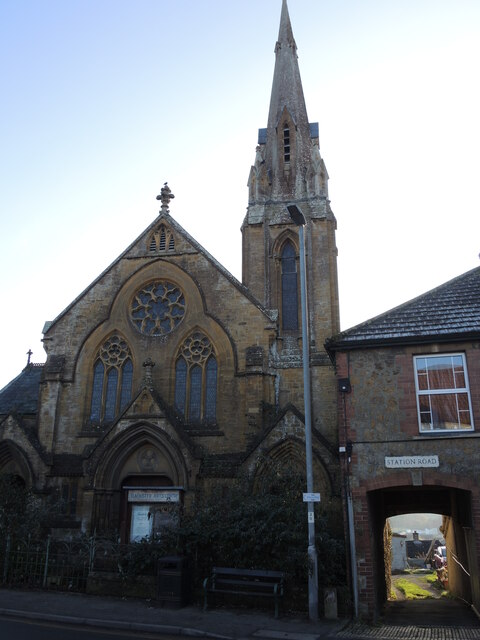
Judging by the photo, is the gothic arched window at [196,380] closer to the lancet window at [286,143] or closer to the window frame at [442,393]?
the window frame at [442,393]

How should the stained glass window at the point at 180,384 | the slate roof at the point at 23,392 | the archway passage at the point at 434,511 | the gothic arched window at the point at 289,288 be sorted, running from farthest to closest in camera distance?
the gothic arched window at the point at 289,288 < the slate roof at the point at 23,392 < the stained glass window at the point at 180,384 < the archway passage at the point at 434,511

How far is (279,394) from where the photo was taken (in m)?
22.8

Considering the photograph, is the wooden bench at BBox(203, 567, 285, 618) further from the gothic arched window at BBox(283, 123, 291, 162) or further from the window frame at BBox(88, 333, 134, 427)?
the gothic arched window at BBox(283, 123, 291, 162)

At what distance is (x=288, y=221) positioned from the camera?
2858 centimetres

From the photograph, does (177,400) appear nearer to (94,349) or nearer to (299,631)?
(94,349)

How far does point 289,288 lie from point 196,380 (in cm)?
681

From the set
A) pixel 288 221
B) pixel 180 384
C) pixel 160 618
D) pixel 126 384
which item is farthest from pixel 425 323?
pixel 288 221

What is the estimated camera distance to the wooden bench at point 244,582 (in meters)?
13.4

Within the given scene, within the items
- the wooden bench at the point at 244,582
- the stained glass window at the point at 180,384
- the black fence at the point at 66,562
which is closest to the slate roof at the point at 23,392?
the stained glass window at the point at 180,384

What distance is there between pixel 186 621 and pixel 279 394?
1156 centimetres

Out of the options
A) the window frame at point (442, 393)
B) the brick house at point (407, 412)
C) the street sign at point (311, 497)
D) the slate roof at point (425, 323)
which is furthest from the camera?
the slate roof at point (425, 323)

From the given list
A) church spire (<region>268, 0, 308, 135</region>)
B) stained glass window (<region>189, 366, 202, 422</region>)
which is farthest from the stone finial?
church spire (<region>268, 0, 308, 135</region>)

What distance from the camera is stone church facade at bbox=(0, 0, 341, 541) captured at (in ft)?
68.4

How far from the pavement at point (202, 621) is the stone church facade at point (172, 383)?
5195mm
